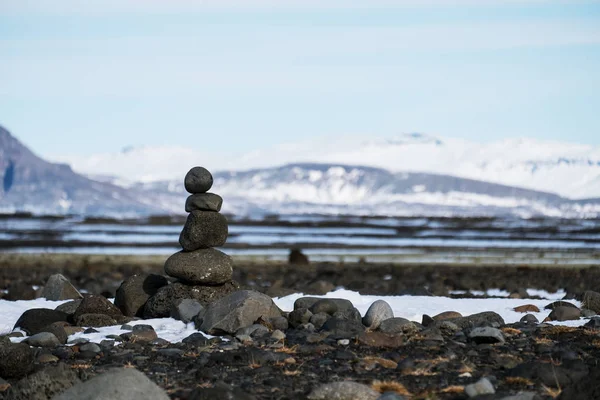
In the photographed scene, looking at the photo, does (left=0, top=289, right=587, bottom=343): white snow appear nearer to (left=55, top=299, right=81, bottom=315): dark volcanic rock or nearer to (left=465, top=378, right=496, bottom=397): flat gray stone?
(left=55, top=299, right=81, bottom=315): dark volcanic rock

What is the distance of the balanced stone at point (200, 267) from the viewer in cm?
1956

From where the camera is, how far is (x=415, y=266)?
4719 centimetres

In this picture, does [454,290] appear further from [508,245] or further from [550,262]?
[508,245]

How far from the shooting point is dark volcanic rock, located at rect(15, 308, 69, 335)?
1809cm

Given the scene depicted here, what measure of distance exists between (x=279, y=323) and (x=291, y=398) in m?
5.45

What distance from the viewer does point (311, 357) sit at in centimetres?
1437

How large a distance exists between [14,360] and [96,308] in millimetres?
5400

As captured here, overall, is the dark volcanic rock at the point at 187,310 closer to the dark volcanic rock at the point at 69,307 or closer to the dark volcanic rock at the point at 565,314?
the dark volcanic rock at the point at 69,307

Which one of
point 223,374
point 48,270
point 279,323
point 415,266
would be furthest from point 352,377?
point 415,266

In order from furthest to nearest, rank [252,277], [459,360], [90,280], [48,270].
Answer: [48,270] → [252,277] → [90,280] → [459,360]

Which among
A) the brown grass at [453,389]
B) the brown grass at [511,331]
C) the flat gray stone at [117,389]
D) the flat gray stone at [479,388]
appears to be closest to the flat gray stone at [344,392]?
the brown grass at [453,389]

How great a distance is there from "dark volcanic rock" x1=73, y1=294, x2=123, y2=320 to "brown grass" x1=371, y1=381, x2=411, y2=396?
791 cm

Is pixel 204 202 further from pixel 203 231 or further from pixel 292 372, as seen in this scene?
pixel 292 372

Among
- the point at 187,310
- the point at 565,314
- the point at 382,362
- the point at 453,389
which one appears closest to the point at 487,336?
the point at 382,362
